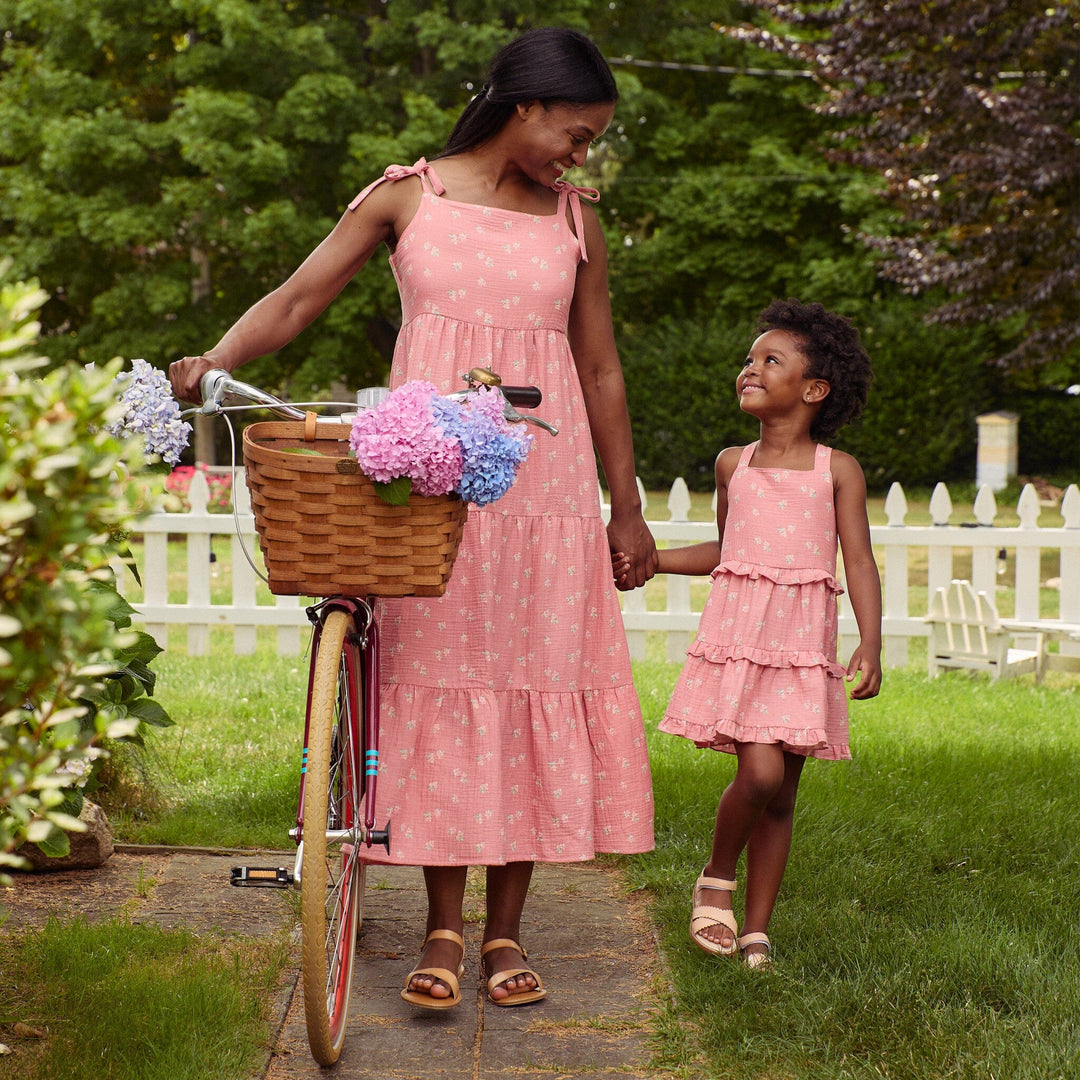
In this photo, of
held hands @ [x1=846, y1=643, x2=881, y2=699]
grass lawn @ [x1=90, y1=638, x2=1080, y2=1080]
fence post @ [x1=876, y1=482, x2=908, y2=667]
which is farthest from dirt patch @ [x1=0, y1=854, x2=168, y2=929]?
fence post @ [x1=876, y1=482, x2=908, y2=667]

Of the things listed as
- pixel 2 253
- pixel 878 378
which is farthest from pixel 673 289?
pixel 2 253

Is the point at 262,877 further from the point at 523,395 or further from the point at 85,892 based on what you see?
the point at 85,892

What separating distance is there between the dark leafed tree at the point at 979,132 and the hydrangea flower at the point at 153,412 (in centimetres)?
986

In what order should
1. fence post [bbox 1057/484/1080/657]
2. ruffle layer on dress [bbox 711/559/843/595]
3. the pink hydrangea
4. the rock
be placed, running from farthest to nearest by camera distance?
fence post [bbox 1057/484/1080/657] < the rock < ruffle layer on dress [bbox 711/559/843/595] < the pink hydrangea

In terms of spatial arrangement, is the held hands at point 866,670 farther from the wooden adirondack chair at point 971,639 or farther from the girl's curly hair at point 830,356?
the wooden adirondack chair at point 971,639

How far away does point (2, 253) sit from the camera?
65.0ft

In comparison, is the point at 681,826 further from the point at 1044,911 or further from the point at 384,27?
the point at 384,27

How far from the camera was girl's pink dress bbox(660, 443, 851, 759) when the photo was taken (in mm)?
3189

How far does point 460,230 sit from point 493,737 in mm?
1125

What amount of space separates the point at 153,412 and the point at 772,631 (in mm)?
1514

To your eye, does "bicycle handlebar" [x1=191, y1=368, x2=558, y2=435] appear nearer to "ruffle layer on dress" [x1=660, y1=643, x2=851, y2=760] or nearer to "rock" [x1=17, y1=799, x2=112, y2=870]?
"ruffle layer on dress" [x1=660, y1=643, x2=851, y2=760]

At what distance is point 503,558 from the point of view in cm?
305

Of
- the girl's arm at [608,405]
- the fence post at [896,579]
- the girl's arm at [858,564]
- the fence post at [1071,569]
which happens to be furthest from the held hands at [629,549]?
the fence post at [1071,569]

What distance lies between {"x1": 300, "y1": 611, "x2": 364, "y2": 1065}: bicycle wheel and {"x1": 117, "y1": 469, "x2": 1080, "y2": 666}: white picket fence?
4.93 metres
